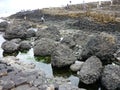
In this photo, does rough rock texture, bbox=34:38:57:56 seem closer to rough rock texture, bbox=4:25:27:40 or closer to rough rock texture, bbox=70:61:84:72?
rough rock texture, bbox=70:61:84:72

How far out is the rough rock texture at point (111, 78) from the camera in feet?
64.3

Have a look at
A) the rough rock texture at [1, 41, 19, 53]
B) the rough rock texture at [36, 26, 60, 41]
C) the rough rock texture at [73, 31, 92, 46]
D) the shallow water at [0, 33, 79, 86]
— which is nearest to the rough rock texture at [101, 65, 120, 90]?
the shallow water at [0, 33, 79, 86]

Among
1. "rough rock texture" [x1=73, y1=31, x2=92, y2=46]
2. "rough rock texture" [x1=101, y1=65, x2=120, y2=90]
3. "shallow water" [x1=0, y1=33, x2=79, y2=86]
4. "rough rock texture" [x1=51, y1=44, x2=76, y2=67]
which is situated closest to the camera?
"rough rock texture" [x1=101, y1=65, x2=120, y2=90]

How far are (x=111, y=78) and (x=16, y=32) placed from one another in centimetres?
2259

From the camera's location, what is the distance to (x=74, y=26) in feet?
145

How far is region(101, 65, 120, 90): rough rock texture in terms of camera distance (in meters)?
19.6

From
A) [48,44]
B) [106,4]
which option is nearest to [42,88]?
[48,44]

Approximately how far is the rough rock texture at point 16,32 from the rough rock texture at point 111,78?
20.8 meters

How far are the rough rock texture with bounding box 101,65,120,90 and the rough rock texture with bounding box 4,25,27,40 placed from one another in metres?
20.8

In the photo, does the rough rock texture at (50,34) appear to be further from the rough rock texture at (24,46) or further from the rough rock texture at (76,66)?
the rough rock texture at (76,66)

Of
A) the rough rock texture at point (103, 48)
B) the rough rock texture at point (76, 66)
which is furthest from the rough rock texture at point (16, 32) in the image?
Result: the rough rock texture at point (76, 66)

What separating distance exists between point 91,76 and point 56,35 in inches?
592

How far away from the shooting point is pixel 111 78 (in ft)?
65.1

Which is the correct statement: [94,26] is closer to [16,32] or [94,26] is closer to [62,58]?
[16,32]
